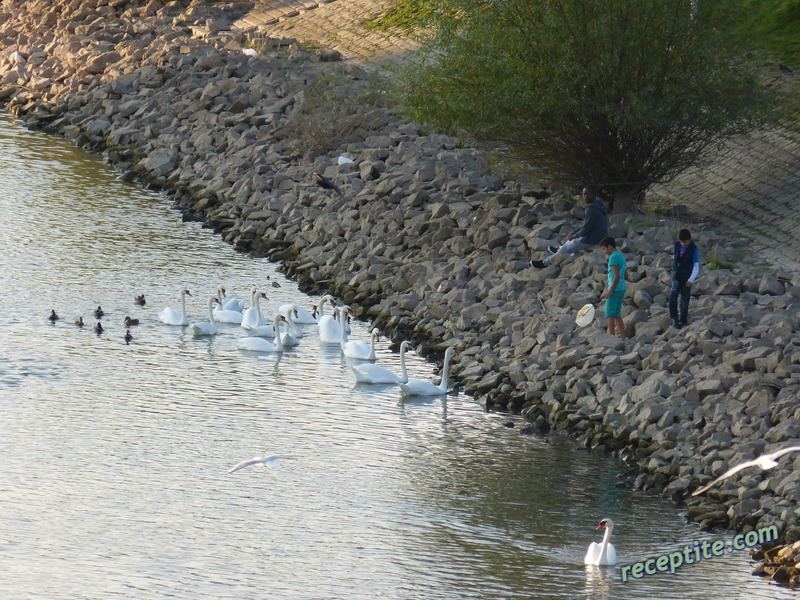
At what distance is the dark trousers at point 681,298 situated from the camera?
19.2 meters

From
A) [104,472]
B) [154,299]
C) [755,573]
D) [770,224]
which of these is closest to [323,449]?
[104,472]

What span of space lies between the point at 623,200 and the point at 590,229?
8.21 ft

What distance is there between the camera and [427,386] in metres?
19.6

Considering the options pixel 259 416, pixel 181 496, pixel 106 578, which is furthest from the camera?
pixel 259 416

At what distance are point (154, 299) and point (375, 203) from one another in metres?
5.59

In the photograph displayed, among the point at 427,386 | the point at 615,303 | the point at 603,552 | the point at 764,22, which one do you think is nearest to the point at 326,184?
the point at 427,386

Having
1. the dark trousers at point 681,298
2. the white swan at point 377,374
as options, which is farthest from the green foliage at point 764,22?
the white swan at point 377,374

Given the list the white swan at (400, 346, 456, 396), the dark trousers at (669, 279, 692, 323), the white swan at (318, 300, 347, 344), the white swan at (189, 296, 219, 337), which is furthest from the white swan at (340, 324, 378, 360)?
the dark trousers at (669, 279, 692, 323)

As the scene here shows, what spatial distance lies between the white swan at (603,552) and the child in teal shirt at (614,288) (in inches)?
229

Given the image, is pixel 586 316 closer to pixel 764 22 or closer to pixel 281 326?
pixel 281 326

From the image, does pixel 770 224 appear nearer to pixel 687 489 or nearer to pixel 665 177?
pixel 665 177

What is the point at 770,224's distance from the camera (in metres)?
23.0

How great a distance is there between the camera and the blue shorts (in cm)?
1961

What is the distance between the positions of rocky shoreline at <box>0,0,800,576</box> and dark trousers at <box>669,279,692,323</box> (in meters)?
0.35
